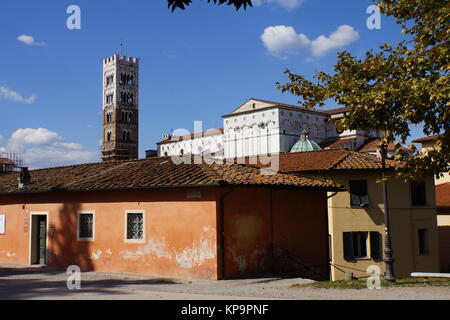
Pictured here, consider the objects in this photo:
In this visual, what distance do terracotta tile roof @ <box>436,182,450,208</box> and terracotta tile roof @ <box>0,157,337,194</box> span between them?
19.5 m

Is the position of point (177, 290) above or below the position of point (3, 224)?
below

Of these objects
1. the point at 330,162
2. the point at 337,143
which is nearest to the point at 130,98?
the point at 337,143

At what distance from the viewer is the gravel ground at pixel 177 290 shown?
10.7 m

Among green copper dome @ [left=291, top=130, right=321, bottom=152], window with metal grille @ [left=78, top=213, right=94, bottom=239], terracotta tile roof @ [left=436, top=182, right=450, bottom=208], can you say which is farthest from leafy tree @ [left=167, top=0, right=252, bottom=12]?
green copper dome @ [left=291, top=130, right=321, bottom=152]

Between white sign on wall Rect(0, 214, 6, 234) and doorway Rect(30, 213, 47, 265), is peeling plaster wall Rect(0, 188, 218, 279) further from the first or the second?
white sign on wall Rect(0, 214, 6, 234)

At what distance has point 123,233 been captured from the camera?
1633 cm

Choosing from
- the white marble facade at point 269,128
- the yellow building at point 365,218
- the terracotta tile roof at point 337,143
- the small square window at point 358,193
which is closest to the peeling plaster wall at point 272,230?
the yellow building at point 365,218

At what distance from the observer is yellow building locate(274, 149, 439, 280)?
26.5 m

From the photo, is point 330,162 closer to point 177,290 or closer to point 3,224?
point 3,224

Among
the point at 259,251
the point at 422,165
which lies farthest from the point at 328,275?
the point at 422,165

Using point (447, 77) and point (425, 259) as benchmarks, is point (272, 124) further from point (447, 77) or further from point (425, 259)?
point (447, 77)

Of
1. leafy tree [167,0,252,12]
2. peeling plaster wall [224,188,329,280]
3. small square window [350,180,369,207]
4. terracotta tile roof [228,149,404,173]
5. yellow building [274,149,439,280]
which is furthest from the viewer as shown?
small square window [350,180,369,207]

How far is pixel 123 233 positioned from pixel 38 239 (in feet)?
16.9
